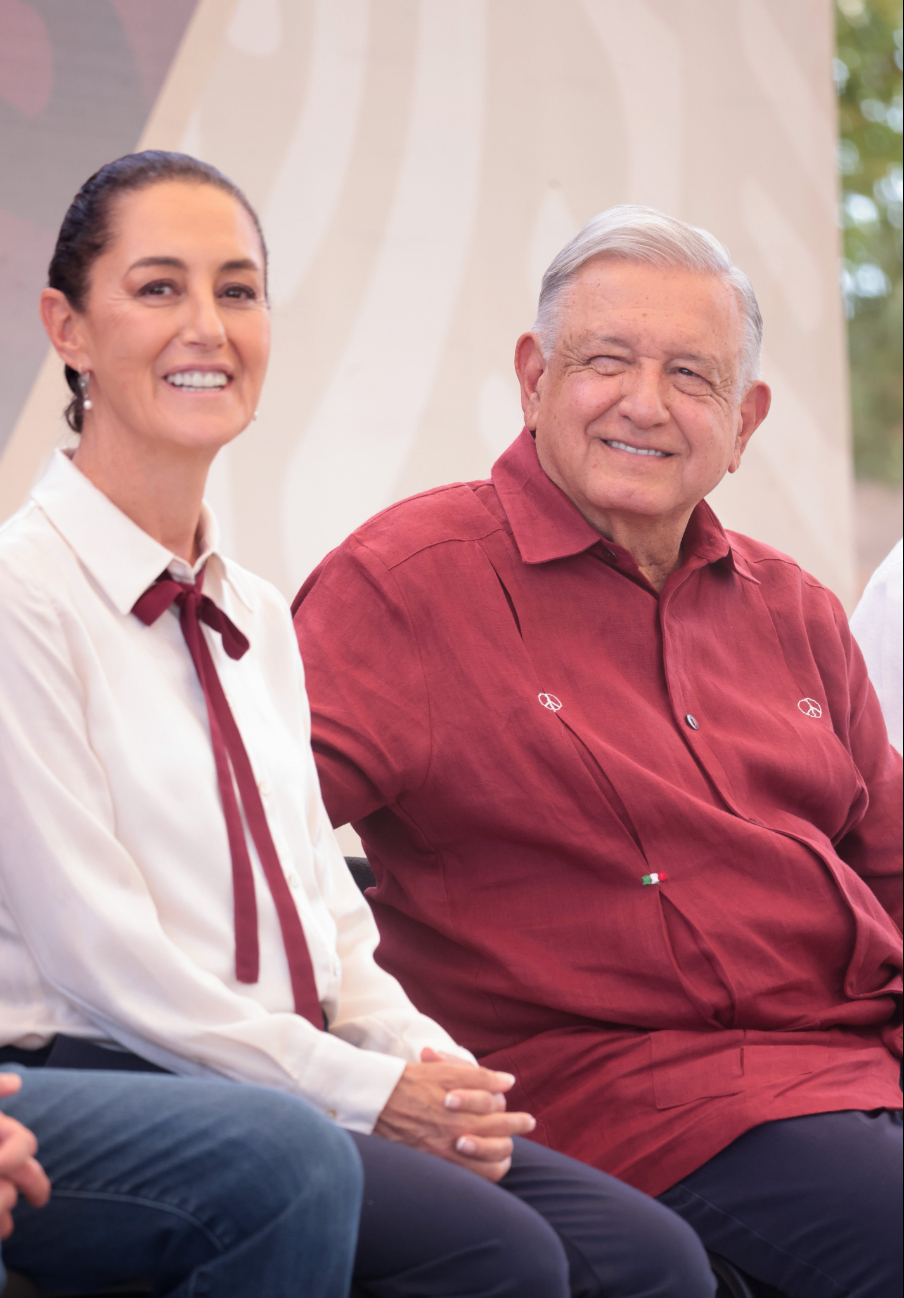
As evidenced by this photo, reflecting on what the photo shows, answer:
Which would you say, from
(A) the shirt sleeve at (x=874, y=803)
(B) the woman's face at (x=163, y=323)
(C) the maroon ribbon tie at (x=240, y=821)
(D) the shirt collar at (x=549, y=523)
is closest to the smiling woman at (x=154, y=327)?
(B) the woman's face at (x=163, y=323)

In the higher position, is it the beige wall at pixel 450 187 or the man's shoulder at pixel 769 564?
the beige wall at pixel 450 187

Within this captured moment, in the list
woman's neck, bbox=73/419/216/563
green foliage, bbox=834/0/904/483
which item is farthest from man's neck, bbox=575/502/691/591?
green foliage, bbox=834/0/904/483

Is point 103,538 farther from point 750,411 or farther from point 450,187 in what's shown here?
point 450,187

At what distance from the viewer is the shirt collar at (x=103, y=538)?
4.83 ft

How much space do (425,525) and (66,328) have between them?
64 cm

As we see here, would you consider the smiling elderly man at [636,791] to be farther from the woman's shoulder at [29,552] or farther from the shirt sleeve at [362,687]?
the woman's shoulder at [29,552]

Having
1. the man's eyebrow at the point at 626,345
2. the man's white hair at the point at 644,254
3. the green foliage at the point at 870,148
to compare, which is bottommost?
the man's eyebrow at the point at 626,345

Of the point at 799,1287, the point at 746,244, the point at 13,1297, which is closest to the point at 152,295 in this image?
the point at 13,1297

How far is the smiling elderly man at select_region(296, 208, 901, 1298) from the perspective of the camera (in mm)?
1729

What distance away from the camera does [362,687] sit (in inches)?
73.9

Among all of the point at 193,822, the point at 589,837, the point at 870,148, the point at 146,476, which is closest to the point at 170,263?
the point at 146,476

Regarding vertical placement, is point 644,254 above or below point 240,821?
above

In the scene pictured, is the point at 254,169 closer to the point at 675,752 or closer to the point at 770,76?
the point at 770,76

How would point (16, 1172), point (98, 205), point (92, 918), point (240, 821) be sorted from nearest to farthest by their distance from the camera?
point (16, 1172), point (92, 918), point (240, 821), point (98, 205)
